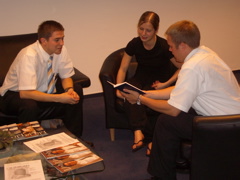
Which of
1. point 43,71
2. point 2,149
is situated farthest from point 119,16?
point 2,149

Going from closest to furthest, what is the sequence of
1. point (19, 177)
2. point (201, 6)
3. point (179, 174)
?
point (19, 177) → point (179, 174) → point (201, 6)

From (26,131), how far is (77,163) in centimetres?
63

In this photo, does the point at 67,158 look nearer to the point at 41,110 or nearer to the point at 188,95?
the point at 188,95

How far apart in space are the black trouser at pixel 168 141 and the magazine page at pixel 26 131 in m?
0.81

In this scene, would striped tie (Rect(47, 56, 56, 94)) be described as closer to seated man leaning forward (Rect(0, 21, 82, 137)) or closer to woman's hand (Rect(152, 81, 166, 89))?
seated man leaning forward (Rect(0, 21, 82, 137))

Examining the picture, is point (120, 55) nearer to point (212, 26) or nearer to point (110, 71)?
point (110, 71)

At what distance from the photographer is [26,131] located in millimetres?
2482

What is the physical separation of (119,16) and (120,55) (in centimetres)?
90

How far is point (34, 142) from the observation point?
233 cm

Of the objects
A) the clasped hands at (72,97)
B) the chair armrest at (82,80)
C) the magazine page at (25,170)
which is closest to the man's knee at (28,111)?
the clasped hands at (72,97)

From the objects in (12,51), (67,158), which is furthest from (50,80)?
(67,158)

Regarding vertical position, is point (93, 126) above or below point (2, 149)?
below

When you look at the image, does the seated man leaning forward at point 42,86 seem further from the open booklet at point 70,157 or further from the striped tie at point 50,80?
the open booklet at point 70,157

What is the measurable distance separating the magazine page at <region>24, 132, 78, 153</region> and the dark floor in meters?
0.60
